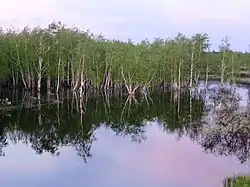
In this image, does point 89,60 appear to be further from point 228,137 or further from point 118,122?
point 228,137

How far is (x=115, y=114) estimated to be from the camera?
3788cm

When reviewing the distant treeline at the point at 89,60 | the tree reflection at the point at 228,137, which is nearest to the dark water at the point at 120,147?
the tree reflection at the point at 228,137

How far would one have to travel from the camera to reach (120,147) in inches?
989

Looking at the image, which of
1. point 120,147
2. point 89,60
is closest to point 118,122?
point 120,147

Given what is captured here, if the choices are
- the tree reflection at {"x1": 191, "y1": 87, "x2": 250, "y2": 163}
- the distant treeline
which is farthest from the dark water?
the distant treeline

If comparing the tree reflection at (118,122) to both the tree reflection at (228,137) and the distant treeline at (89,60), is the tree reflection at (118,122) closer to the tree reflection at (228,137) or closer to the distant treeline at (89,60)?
the tree reflection at (228,137)

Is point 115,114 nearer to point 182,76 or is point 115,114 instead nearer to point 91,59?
point 91,59

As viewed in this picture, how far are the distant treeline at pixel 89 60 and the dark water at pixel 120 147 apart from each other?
1475 centimetres

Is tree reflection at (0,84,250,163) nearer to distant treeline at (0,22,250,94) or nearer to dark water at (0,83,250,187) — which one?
dark water at (0,83,250,187)

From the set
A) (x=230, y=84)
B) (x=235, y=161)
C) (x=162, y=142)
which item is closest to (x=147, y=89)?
(x=230, y=84)

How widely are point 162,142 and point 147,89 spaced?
33.6 metres

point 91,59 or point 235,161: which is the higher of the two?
point 91,59

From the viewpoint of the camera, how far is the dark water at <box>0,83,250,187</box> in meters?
19.1

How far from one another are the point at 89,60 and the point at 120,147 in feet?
105
